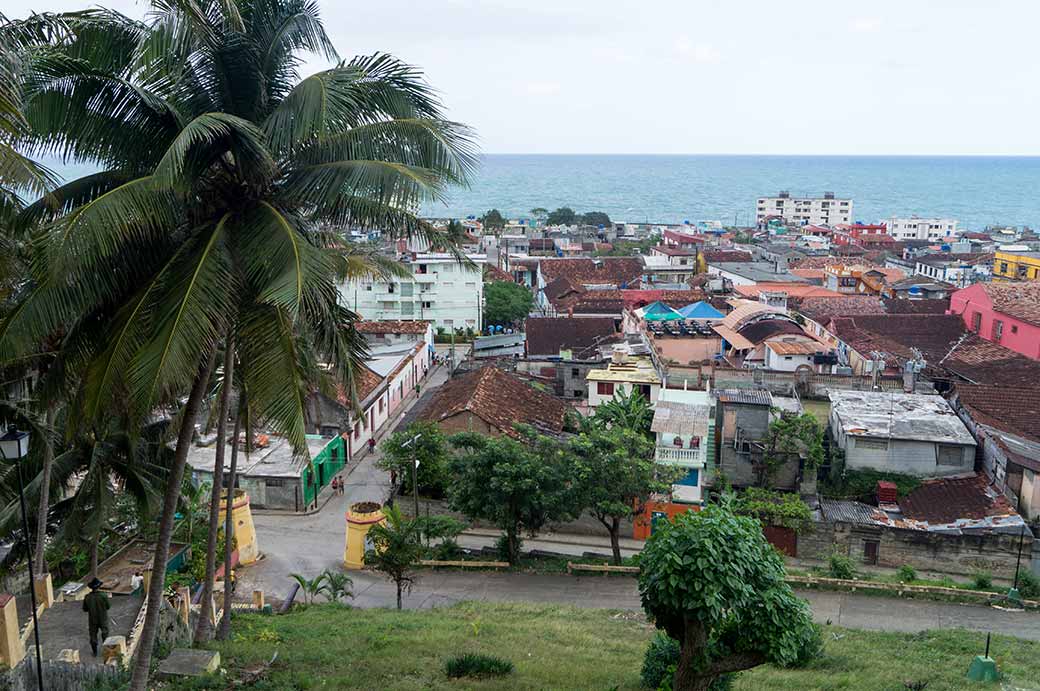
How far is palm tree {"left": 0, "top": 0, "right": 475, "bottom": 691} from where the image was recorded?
8.35m

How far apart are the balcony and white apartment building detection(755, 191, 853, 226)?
12578 centimetres

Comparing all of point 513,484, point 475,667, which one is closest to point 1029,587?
point 513,484

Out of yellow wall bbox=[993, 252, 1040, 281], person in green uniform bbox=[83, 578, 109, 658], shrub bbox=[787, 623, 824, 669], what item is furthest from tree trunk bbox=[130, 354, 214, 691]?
yellow wall bbox=[993, 252, 1040, 281]

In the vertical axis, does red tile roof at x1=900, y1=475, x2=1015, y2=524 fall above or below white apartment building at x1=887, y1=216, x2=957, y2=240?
below

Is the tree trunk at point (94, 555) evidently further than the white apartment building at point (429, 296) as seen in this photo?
No

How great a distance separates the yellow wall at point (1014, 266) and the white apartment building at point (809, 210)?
3138 inches

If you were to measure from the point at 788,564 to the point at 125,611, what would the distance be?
56.4 ft

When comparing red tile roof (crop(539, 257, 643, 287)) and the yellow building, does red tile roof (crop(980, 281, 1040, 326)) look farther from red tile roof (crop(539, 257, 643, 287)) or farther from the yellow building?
red tile roof (crop(539, 257, 643, 287))

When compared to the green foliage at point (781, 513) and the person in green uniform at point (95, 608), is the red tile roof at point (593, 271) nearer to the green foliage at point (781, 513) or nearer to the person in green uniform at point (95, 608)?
the green foliage at point (781, 513)

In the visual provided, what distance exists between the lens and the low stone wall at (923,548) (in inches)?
899

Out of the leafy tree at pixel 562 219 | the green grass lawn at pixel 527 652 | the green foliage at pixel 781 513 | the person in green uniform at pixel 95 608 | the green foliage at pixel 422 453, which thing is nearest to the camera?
the green grass lawn at pixel 527 652

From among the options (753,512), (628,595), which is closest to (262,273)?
(628,595)

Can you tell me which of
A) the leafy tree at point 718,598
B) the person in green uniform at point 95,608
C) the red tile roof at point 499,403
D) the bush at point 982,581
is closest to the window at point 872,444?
the bush at point 982,581

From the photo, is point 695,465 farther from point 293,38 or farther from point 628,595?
point 293,38
